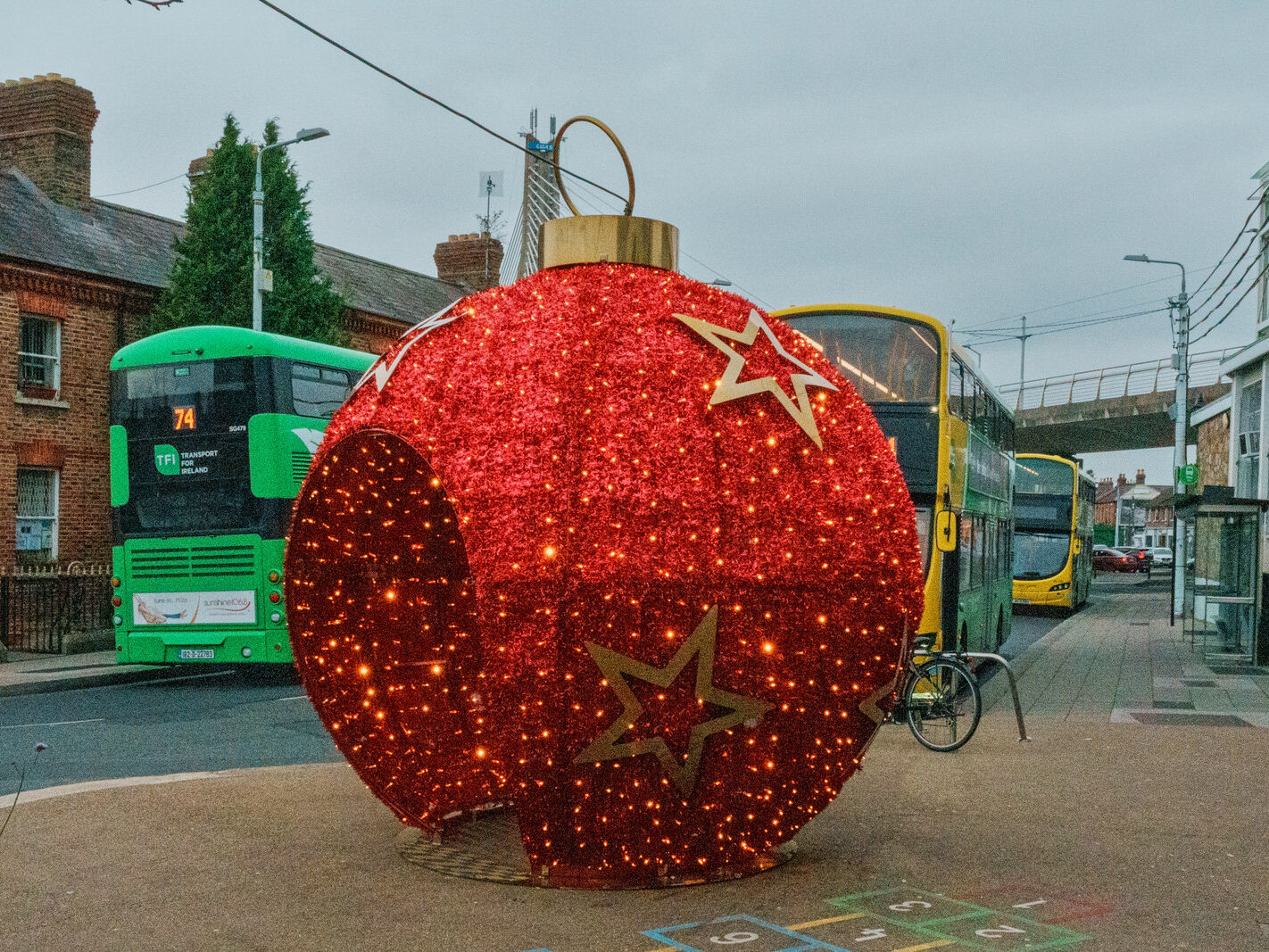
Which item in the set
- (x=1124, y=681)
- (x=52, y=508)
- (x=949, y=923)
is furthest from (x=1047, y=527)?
(x=949, y=923)

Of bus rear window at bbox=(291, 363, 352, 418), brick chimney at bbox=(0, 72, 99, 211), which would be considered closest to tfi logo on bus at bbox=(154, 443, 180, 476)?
bus rear window at bbox=(291, 363, 352, 418)

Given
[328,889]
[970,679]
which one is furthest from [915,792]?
[328,889]

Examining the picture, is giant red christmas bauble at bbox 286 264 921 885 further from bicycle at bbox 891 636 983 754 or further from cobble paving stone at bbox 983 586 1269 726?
cobble paving stone at bbox 983 586 1269 726

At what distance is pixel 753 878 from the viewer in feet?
20.3

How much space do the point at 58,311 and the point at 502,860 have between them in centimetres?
1980

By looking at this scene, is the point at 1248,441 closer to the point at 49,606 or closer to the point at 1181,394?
the point at 1181,394

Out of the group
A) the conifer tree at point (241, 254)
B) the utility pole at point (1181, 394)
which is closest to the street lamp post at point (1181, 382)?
the utility pole at point (1181, 394)

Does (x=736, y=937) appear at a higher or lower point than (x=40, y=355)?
lower

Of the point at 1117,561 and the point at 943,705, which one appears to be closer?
the point at 943,705

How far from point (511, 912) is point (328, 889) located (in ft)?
3.15

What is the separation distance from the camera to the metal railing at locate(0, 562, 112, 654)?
21422mm

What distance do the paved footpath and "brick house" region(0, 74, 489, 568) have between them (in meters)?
15.5

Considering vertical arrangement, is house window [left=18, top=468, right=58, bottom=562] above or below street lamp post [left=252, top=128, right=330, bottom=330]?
below

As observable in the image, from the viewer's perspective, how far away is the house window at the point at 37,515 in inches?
893
